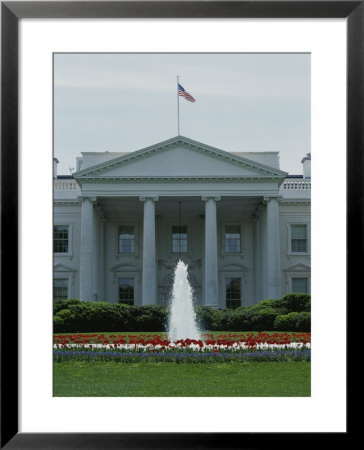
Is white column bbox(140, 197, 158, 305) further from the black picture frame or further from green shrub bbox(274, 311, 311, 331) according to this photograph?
the black picture frame

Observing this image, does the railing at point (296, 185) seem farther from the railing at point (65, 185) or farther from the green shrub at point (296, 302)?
the railing at point (65, 185)

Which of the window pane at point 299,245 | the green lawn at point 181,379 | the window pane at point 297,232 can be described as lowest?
the green lawn at point 181,379

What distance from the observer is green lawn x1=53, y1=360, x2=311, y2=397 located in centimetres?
914

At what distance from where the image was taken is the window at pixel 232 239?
34531 millimetres

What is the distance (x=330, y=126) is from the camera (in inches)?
250

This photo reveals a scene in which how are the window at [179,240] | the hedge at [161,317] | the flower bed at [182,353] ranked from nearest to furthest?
1. the flower bed at [182,353]
2. the hedge at [161,317]
3. the window at [179,240]

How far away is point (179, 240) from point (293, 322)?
545 inches

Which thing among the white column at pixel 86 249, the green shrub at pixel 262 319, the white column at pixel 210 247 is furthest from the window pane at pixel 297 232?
the white column at pixel 86 249

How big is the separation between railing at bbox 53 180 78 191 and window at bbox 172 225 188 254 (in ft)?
20.7

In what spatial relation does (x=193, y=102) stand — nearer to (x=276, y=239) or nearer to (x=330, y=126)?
(x=276, y=239)

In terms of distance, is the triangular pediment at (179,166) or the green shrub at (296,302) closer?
the green shrub at (296,302)

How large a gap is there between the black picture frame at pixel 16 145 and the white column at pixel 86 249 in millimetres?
24048

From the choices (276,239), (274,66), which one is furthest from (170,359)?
(276,239)

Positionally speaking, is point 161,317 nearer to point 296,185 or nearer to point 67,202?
point 67,202
